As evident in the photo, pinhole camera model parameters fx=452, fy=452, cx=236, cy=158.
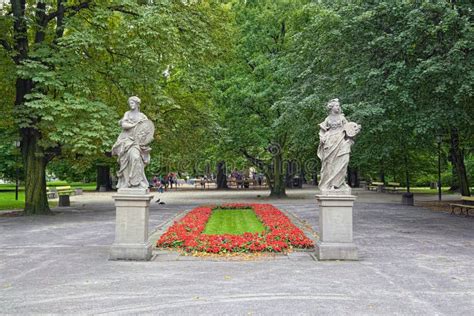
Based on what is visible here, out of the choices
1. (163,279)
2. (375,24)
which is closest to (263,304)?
(163,279)

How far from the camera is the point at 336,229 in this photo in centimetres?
943

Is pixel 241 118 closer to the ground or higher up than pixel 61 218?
higher up

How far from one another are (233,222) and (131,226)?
6.56 meters

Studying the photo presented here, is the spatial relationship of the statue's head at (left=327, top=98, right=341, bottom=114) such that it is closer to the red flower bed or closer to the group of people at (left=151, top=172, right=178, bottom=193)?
the red flower bed

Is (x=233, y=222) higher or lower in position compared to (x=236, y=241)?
lower

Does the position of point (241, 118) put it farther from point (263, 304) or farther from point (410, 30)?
point (263, 304)

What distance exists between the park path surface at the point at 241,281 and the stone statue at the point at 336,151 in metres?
1.57

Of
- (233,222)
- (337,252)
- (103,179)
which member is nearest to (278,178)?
(233,222)

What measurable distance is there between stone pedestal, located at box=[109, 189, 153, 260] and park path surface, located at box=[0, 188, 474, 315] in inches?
12.3

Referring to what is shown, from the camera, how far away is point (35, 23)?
17078 mm

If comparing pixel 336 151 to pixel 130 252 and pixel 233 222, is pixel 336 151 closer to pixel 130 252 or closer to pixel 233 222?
pixel 130 252

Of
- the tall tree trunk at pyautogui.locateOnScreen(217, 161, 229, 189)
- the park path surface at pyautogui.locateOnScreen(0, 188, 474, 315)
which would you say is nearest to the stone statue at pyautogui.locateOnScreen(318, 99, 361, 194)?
the park path surface at pyautogui.locateOnScreen(0, 188, 474, 315)

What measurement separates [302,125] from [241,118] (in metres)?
8.49

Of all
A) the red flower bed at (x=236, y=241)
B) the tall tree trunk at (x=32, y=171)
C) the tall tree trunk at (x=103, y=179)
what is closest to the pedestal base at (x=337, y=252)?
the red flower bed at (x=236, y=241)
